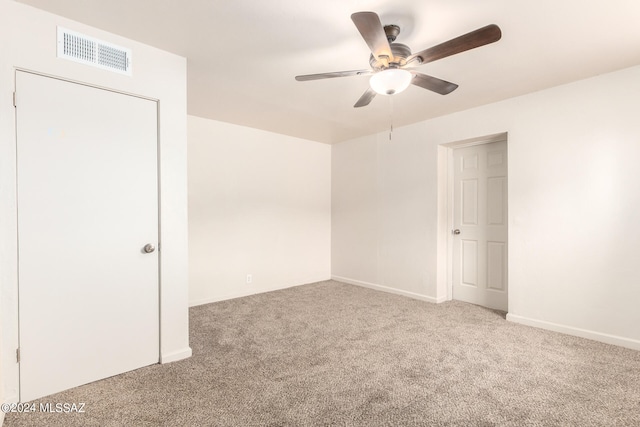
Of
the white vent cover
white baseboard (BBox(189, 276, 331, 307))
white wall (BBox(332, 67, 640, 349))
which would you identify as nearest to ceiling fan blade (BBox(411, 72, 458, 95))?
white wall (BBox(332, 67, 640, 349))

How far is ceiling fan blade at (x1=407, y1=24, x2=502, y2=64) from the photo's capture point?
1.62 meters

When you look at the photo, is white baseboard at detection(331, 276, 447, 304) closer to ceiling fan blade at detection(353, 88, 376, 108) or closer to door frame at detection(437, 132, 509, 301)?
door frame at detection(437, 132, 509, 301)

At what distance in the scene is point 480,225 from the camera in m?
3.95

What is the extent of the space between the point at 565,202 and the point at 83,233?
13.3ft

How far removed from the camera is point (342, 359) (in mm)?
2486

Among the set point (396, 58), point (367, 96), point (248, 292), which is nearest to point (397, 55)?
point (396, 58)

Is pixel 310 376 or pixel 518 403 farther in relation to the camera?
pixel 310 376

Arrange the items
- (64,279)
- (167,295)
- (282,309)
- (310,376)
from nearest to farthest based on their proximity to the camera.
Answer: (64,279)
(310,376)
(167,295)
(282,309)

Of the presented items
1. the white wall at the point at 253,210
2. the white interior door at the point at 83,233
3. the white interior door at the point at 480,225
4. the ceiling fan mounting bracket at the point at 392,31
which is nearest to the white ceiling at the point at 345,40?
the ceiling fan mounting bracket at the point at 392,31

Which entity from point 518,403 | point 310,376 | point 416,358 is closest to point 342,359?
point 310,376

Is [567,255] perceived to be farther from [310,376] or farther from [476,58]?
[310,376]

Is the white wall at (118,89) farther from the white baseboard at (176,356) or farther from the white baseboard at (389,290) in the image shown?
the white baseboard at (389,290)

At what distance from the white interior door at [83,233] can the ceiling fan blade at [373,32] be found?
1685 millimetres

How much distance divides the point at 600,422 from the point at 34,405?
10.8ft
